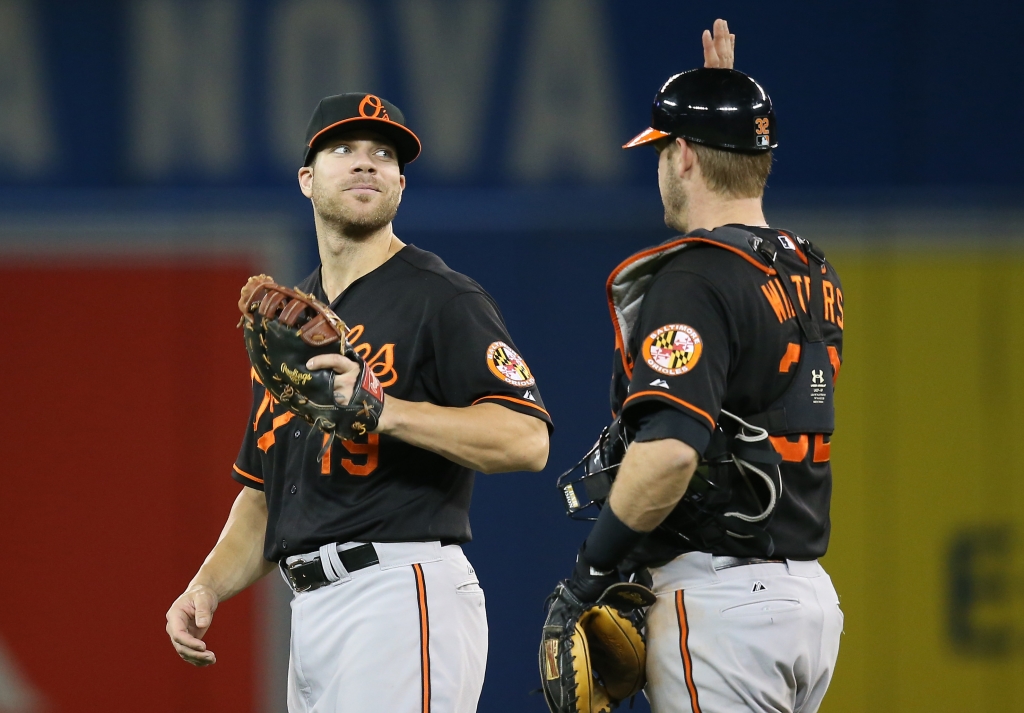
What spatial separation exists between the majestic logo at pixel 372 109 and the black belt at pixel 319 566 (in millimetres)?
991

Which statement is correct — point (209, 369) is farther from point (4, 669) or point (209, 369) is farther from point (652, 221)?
point (652, 221)

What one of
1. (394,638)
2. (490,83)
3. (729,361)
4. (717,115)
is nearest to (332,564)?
(394,638)

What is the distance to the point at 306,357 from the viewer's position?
2.43 meters

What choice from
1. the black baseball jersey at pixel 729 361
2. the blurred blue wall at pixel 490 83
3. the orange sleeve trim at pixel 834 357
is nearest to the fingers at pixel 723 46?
the black baseball jersey at pixel 729 361

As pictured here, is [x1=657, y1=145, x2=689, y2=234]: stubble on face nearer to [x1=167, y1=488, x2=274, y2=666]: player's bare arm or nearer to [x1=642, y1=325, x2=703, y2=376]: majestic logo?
[x1=642, y1=325, x2=703, y2=376]: majestic logo

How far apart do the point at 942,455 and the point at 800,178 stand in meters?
1.95

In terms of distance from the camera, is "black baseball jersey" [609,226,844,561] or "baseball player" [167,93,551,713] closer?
"black baseball jersey" [609,226,844,561]

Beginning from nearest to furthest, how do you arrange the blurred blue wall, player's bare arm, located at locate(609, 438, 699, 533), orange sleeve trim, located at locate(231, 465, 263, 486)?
player's bare arm, located at locate(609, 438, 699, 533) → orange sleeve trim, located at locate(231, 465, 263, 486) → the blurred blue wall

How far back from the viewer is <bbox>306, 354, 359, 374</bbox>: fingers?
7.93 feet

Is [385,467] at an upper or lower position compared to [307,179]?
lower

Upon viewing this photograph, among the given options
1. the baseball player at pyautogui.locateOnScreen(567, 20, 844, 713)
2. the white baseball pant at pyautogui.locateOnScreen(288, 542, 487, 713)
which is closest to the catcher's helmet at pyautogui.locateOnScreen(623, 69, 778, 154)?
the baseball player at pyautogui.locateOnScreen(567, 20, 844, 713)

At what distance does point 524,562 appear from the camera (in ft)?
16.5

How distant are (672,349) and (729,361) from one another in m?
0.14

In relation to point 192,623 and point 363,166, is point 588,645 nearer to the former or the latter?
point 192,623
